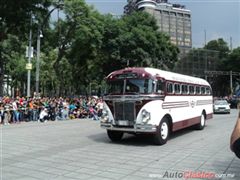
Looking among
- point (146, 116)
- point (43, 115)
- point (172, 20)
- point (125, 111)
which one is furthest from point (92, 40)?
point (172, 20)

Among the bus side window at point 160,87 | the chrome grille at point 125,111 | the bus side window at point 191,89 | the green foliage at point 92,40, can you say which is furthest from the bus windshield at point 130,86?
the green foliage at point 92,40

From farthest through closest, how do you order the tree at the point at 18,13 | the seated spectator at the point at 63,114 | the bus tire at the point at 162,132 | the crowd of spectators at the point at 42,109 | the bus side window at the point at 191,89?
the tree at the point at 18,13
the seated spectator at the point at 63,114
the crowd of spectators at the point at 42,109
the bus side window at the point at 191,89
the bus tire at the point at 162,132

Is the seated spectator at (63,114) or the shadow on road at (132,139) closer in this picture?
the shadow on road at (132,139)

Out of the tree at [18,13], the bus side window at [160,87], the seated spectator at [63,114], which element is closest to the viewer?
the bus side window at [160,87]

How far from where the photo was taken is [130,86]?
11.6 metres

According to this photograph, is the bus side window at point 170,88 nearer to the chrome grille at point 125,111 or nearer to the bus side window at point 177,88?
the bus side window at point 177,88

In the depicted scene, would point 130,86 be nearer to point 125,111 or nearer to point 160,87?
point 125,111

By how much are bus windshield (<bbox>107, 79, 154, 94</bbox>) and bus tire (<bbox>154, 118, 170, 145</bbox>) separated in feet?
4.44

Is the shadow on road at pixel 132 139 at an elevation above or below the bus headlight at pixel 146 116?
below

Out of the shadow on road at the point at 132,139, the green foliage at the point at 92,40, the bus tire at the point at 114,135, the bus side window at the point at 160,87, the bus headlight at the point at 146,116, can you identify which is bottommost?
the shadow on road at the point at 132,139

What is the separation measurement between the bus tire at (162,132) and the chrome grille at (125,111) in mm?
1017

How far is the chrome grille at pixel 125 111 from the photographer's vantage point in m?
11.3

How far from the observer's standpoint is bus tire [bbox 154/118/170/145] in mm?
11266

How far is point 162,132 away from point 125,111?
5.11 ft
